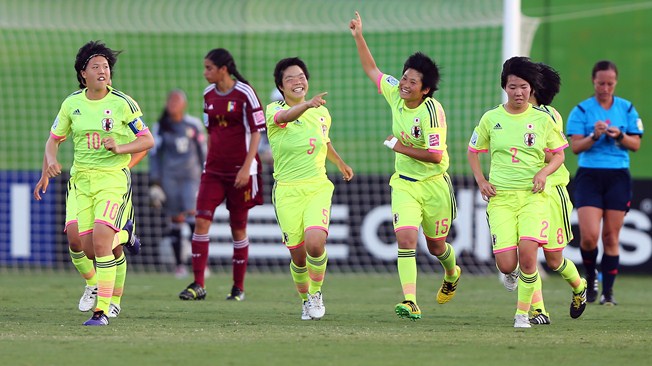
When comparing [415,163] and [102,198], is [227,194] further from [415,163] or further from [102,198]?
[102,198]

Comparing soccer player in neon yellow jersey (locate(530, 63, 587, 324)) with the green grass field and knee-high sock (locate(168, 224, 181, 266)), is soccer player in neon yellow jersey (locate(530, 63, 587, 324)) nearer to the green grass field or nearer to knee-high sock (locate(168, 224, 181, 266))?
the green grass field

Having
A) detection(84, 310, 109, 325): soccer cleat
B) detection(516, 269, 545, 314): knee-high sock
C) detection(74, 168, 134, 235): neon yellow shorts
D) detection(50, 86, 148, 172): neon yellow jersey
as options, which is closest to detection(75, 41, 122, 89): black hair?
detection(50, 86, 148, 172): neon yellow jersey

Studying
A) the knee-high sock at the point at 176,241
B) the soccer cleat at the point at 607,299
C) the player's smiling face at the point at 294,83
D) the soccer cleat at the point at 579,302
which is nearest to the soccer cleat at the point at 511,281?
the soccer cleat at the point at 579,302

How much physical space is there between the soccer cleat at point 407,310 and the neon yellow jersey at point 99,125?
2.36 meters

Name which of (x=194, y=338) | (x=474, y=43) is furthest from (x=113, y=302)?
(x=474, y=43)

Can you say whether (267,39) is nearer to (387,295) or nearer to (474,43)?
(474,43)

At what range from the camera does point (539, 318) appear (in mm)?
8703

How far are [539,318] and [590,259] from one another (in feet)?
8.24

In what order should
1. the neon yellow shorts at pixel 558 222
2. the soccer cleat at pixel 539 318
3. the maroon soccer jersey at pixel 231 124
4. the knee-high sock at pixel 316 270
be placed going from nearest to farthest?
1. the soccer cleat at pixel 539 318
2. the neon yellow shorts at pixel 558 222
3. the knee-high sock at pixel 316 270
4. the maroon soccer jersey at pixel 231 124

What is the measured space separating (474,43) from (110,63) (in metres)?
9.72

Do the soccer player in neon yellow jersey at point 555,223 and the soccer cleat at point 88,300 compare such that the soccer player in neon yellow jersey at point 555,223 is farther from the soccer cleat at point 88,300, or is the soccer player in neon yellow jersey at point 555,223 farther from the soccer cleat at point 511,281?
the soccer cleat at point 88,300

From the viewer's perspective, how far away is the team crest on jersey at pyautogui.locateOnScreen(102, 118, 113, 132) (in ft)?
27.8

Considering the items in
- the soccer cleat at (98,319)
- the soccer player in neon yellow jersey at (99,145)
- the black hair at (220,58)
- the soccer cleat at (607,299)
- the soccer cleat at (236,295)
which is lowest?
the soccer cleat at (236,295)

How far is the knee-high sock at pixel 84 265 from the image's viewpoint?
30.7 ft
